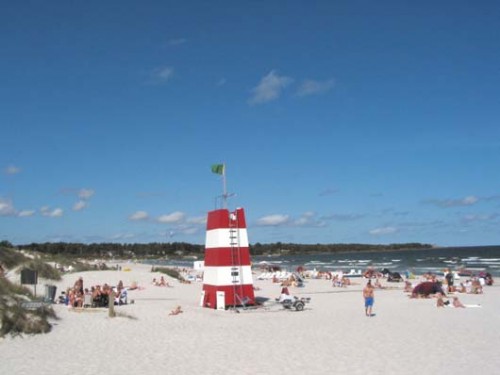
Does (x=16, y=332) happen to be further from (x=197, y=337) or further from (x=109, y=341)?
(x=197, y=337)

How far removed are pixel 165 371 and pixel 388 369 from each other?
4.28 meters

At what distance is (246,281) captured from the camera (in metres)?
20.8

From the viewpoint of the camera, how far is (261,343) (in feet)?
44.2

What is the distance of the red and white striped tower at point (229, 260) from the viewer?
20.4 metres

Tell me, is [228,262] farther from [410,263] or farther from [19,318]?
[410,263]

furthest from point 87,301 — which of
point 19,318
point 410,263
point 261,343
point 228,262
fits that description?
point 410,263

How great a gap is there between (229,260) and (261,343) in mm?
7077

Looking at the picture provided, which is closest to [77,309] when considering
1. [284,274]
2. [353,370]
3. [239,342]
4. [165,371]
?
[239,342]

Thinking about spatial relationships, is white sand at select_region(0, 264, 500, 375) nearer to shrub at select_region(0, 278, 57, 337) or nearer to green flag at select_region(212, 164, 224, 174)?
shrub at select_region(0, 278, 57, 337)

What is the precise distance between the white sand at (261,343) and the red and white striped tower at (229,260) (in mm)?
887

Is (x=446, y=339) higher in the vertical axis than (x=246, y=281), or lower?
lower

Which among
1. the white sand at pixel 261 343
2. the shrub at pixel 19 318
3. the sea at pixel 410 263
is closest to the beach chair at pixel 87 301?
the white sand at pixel 261 343

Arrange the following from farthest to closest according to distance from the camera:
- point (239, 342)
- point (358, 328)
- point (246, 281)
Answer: point (246, 281) < point (358, 328) < point (239, 342)

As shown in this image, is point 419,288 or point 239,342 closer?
point 239,342
